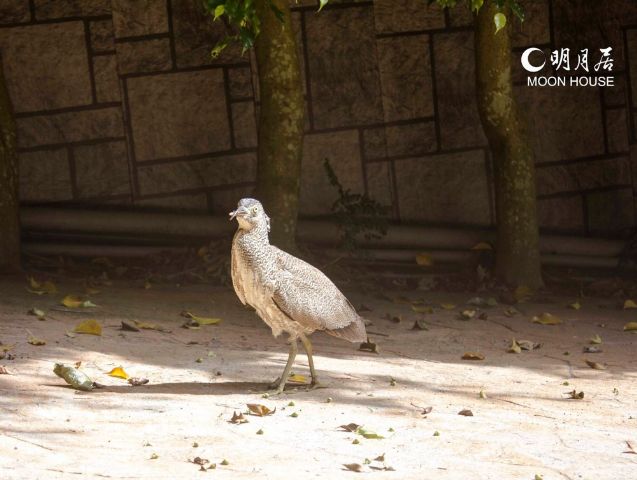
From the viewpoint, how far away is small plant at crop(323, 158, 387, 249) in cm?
944

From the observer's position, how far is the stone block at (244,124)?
31.7ft

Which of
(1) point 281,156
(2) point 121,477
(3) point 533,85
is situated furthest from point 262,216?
(3) point 533,85

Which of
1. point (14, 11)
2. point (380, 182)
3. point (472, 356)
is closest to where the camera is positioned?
point (472, 356)

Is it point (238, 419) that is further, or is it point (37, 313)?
point (37, 313)

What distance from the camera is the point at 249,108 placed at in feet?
31.7

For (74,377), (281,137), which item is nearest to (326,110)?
(281,137)

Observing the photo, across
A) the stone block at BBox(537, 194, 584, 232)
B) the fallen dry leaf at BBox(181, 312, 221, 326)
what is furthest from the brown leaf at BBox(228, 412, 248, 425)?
the stone block at BBox(537, 194, 584, 232)

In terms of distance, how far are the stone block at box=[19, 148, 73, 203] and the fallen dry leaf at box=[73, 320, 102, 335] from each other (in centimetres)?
308

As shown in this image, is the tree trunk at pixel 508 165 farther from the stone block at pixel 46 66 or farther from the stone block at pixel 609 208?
the stone block at pixel 46 66

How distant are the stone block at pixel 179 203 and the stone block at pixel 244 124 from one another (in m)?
0.55

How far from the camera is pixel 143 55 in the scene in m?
9.49

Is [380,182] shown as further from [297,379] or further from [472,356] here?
[297,379]

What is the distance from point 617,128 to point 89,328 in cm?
542

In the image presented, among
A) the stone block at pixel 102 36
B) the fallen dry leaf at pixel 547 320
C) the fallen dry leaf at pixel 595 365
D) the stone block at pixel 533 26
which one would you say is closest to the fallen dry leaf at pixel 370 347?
the fallen dry leaf at pixel 595 365
